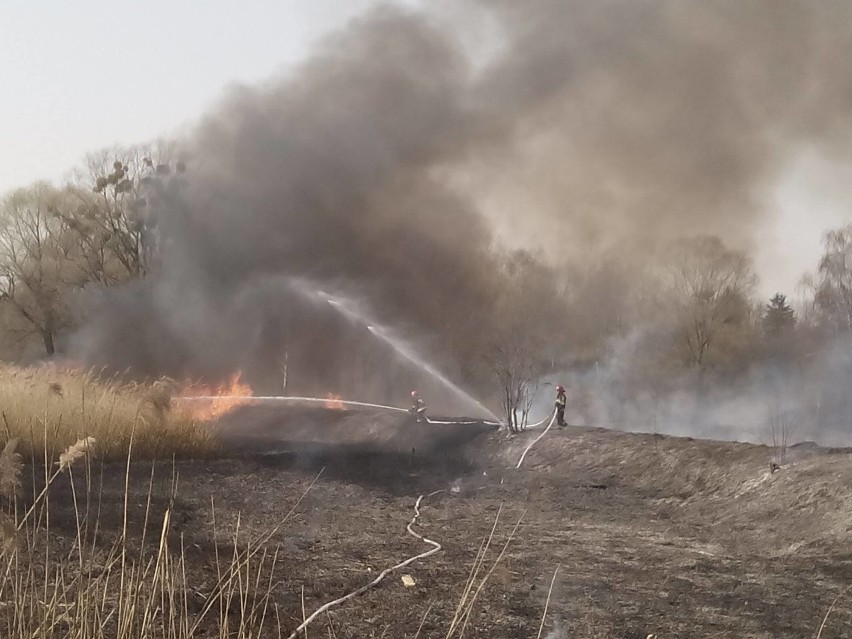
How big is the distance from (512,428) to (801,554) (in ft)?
23.9

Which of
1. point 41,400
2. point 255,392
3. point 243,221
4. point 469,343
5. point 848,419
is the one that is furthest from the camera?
point 469,343

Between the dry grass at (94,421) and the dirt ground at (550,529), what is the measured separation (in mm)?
470

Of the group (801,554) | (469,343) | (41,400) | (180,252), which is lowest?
(801,554)

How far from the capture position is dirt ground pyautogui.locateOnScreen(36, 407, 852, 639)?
4121mm

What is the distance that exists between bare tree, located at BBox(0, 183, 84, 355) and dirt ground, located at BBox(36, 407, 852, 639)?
1680 cm

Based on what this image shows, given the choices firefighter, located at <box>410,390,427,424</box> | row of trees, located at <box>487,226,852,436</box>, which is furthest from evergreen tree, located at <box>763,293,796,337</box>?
firefighter, located at <box>410,390,427,424</box>

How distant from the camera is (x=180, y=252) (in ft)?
79.9

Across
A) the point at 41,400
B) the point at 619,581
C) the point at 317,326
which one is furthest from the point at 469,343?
the point at 619,581

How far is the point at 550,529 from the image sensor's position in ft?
21.4

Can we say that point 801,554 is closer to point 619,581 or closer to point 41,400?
point 619,581

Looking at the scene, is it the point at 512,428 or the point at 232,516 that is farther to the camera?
the point at 512,428

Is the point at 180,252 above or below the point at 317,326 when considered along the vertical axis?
above

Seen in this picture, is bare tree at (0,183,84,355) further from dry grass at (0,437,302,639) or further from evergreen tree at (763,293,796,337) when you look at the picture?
evergreen tree at (763,293,796,337)

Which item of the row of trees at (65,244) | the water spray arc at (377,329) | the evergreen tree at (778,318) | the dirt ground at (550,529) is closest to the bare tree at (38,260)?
the row of trees at (65,244)
